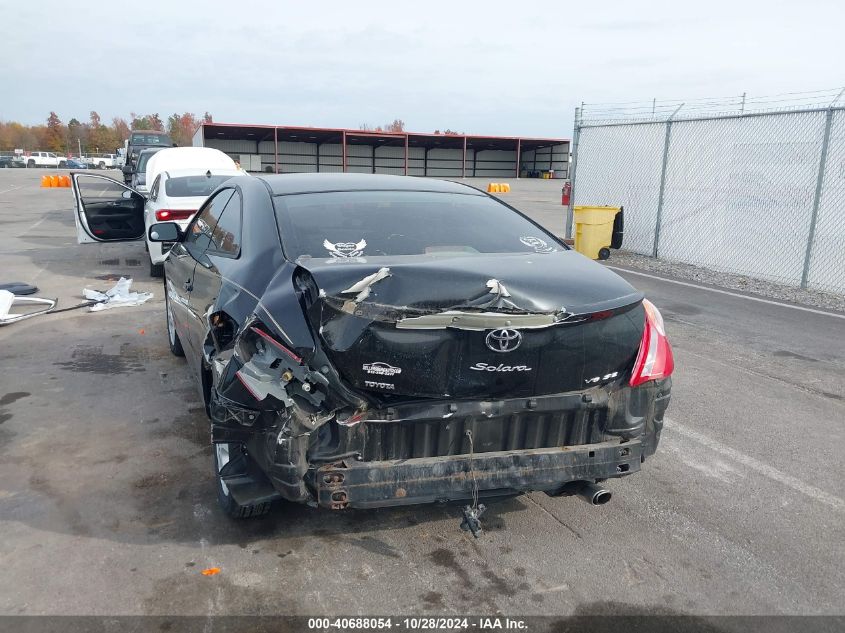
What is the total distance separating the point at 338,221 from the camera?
3627 mm

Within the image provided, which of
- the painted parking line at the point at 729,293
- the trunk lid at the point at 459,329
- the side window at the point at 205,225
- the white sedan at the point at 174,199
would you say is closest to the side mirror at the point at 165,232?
the side window at the point at 205,225

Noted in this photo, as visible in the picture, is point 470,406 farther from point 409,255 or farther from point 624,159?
point 624,159

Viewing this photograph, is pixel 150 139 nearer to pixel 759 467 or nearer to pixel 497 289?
pixel 759 467

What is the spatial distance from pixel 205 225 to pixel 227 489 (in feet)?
7.54

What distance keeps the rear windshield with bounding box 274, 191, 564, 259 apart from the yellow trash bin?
9.19 metres

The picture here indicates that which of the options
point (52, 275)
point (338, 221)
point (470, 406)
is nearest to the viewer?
point (470, 406)

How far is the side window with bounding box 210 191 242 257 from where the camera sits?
12.7 ft

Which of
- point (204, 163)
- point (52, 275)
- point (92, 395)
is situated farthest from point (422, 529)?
point (204, 163)

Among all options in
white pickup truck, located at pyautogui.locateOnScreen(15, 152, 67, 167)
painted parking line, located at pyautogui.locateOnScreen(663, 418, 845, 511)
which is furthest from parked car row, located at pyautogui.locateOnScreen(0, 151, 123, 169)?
painted parking line, located at pyautogui.locateOnScreen(663, 418, 845, 511)

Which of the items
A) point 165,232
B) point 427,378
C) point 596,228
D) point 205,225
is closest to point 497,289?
point 427,378

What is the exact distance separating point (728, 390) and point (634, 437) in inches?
117

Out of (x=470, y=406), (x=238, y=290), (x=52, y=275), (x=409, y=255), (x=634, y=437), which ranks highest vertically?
(x=409, y=255)

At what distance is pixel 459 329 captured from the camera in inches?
107

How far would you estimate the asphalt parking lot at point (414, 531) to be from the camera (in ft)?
9.48
